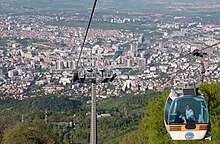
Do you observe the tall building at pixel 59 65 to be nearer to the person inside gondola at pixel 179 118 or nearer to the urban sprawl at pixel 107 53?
the urban sprawl at pixel 107 53

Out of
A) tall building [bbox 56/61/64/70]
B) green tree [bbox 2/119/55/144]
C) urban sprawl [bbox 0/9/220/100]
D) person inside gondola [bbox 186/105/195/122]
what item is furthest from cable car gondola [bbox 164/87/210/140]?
tall building [bbox 56/61/64/70]

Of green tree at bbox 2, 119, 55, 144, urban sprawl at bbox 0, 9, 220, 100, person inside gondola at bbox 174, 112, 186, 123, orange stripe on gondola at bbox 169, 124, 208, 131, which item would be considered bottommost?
urban sprawl at bbox 0, 9, 220, 100

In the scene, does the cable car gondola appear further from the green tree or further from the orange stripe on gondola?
the green tree

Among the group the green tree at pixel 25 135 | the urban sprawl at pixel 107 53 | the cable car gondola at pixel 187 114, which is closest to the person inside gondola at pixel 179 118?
the cable car gondola at pixel 187 114

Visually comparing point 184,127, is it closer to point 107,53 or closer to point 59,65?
point 59,65

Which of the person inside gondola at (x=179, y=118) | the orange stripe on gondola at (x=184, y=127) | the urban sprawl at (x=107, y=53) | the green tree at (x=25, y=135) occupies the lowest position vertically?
the urban sprawl at (x=107, y=53)

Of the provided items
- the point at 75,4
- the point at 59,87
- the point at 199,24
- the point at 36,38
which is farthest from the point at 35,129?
the point at 75,4

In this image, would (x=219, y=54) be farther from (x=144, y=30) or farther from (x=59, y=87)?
(x=144, y=30)

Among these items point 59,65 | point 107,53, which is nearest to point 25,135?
point 59,65
